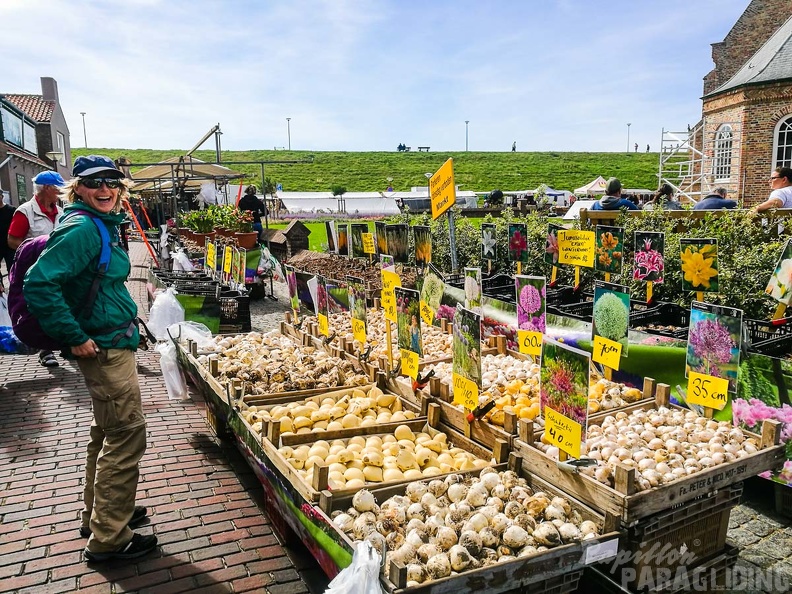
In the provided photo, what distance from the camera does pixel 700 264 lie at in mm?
4820

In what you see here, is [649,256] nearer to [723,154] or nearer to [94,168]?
[94,168]

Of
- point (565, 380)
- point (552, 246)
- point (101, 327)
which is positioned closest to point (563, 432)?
point (565, 380)

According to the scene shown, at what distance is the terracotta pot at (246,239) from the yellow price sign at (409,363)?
7.63 metres

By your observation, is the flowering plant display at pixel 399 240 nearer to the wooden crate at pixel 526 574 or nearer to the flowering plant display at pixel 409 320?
the flowering plant display at pixel 409 320

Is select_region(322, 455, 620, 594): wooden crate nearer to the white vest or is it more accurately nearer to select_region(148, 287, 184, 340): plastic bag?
select_region(148, 287, 184, 340): plastic bag

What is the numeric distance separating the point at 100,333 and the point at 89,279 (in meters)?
0.28

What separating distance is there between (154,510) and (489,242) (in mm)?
5201

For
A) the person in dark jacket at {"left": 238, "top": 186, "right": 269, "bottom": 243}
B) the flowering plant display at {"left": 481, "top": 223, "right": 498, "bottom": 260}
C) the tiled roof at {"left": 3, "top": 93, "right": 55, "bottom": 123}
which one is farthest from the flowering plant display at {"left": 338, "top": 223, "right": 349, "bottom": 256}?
the tiled roof at {"left": 3, "top": 93, "right": 55, "bottom": 123}

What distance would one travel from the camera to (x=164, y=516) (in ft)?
12.7

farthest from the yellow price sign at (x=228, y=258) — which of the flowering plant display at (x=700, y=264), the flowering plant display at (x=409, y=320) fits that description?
the flowering plant display at (x=700, y=264)

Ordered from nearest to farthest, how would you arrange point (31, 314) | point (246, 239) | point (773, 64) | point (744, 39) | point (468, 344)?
point (31, 314) < point (468, 344) < point (246, 239) < point (773, 64) < point (744, 39)

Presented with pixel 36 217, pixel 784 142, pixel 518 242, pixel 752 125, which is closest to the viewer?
pixel 36 217

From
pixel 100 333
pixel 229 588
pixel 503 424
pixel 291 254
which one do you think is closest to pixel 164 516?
pixel 229 588

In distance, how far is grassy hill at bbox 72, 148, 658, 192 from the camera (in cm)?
6750
